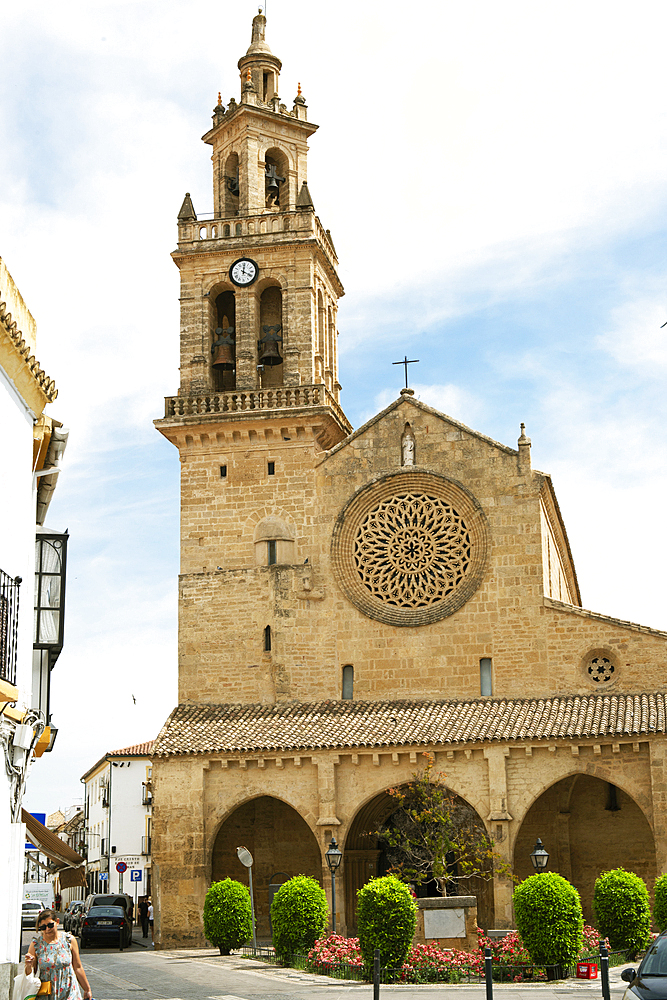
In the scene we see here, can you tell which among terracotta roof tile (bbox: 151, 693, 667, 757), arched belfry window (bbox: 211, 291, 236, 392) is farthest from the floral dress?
arched belfry window (bbox: 211, 291, 236, 392)

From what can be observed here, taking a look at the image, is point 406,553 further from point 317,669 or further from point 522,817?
point 522,817

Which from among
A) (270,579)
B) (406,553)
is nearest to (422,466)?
(406,553)

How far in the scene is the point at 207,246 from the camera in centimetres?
3338

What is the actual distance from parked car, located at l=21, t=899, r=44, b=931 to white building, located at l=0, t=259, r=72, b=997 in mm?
16826

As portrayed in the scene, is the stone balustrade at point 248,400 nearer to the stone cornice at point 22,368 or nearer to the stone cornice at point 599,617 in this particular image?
the stone cornice at point 599,617

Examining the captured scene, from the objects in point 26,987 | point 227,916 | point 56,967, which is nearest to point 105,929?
point 227,916

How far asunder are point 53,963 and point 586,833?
19478mm

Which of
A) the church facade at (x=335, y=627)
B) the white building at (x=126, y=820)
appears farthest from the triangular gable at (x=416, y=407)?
the white building at (x=126, y=820)

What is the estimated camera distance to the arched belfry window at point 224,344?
108 ft

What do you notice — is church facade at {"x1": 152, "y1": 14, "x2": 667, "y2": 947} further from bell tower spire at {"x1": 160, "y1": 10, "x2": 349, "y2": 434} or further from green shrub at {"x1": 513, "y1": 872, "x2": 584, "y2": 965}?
green shrub at {"x1": 513, "y1": 872, "x2": 584, "y2": 965}

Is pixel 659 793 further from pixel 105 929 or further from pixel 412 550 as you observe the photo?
pixel 105 929

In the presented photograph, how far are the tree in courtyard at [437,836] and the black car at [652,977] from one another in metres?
13.2

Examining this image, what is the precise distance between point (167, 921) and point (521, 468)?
43.1ft

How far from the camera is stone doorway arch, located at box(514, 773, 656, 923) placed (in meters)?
27.7
